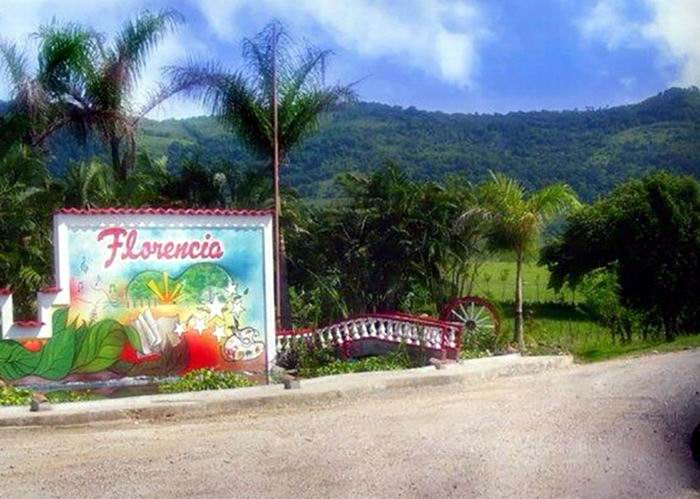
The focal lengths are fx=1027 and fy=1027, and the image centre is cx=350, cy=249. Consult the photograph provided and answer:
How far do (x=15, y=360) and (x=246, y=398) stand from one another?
12.0ft

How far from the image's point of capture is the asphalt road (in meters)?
8.32

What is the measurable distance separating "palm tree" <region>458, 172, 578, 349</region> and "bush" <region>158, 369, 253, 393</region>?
22.9 ft

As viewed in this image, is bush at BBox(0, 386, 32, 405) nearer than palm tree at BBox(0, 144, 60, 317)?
Yes

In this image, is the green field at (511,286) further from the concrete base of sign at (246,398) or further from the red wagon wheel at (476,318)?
the concrete base of sign at (246,398)

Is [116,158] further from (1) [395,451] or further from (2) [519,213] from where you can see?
(1) [395,451]

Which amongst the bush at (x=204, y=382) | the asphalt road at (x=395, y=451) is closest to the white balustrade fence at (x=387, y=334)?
the bush at (x=204, y=382)

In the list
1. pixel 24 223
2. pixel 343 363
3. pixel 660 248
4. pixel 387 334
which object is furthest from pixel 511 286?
pixel 343 363

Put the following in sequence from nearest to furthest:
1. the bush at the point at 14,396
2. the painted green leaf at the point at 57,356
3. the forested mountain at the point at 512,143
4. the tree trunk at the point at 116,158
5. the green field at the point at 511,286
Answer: the bush at the point at 14,396 < the painted green leaf at the point at 57,356 < the tree trunk at the point at 116,158 < the green field at the point at 511,286 < the forested mountain at the point at 512,143

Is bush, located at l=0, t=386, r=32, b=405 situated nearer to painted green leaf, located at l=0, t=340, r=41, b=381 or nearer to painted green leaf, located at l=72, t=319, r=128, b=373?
painted green leaf, located at l=0, t=340, r=41, b=381

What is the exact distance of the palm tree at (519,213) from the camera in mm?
20312

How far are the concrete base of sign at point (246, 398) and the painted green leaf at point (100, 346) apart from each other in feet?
6.75

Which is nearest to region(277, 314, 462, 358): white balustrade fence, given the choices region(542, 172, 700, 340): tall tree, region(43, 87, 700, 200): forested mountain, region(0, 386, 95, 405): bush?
region(0, 386, 95, 405): bush

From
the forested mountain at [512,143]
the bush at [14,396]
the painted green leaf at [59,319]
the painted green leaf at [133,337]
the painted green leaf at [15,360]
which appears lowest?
the bush at [14,396]

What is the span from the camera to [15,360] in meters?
14.3
